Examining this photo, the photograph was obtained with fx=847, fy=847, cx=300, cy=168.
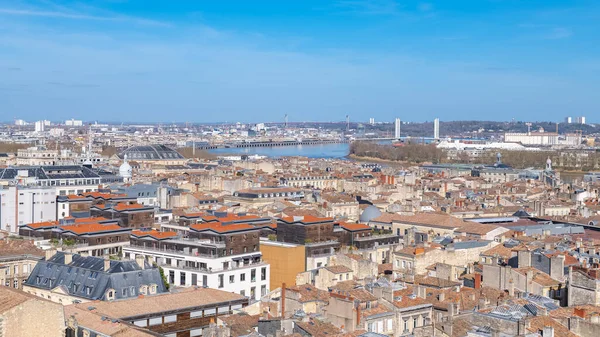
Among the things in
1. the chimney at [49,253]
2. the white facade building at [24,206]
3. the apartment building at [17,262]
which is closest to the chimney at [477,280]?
the chimney at [49,253]

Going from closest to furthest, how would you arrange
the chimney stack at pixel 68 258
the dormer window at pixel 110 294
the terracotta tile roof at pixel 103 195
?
the dormer window at pixel 110 294
the chimney stack at pixel 68 258
the terracotta tile roof at pixel 103 195

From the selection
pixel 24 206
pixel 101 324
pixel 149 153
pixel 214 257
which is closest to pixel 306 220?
pixel 214 257

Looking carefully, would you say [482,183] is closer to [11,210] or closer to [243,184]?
[243,184]

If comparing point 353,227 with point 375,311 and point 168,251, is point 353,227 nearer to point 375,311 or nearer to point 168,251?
point 168,251

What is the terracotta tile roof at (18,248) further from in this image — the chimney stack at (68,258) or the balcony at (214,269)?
the balcony at (214,269)

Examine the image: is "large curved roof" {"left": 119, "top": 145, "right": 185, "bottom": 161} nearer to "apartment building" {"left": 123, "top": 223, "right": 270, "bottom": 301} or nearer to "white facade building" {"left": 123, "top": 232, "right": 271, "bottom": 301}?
"apartment building" {"left": 123, "top": 223, "right": 270, "bottom": 301}

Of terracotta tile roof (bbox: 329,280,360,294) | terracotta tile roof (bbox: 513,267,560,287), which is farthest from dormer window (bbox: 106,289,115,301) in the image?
terracotta tile roof (bbox: 513,267,560,287)
